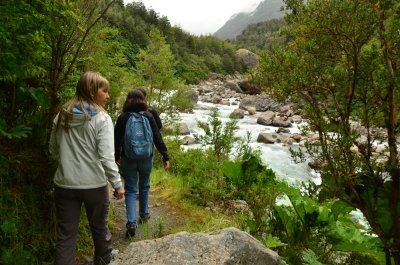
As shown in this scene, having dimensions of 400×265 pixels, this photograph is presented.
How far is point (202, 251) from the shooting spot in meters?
2.86

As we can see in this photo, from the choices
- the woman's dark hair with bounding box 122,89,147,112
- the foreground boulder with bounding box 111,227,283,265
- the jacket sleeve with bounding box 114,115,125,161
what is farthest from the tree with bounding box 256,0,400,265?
the jacket sleeve with bounding box 114,115,125,161

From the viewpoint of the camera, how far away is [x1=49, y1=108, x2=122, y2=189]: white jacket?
2947mm

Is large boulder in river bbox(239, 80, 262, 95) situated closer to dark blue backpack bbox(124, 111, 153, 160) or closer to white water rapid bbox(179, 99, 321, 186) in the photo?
white water rapid bbox(179, 99, 321, 186)

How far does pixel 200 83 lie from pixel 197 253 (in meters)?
53.8

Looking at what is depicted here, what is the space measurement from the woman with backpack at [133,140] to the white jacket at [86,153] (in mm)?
1146

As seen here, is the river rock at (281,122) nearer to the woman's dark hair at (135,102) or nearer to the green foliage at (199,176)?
the green foliage at (199,176)

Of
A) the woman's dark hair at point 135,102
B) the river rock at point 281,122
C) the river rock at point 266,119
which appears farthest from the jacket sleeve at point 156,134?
the river rock at point 266,119

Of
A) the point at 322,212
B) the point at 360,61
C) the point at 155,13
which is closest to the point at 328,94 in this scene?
the point at 360,61

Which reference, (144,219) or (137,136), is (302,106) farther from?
(144,219)

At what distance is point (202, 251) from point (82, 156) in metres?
1.22

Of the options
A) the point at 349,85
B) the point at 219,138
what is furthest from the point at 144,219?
the point at 219,138

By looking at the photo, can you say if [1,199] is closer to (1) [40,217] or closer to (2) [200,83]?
(1) [40,217]

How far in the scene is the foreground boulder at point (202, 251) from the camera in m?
2.77

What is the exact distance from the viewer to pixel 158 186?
666 centimetres
